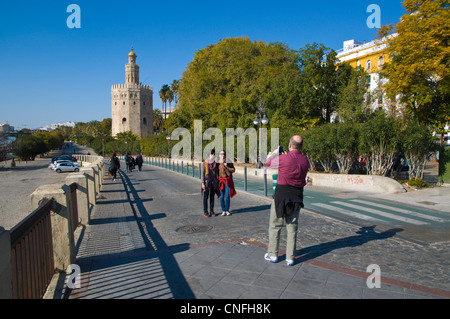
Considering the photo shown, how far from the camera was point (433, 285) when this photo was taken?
13.8 ft

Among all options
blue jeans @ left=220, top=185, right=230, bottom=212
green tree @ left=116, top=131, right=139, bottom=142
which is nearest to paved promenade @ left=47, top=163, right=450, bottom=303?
blue jeans @ left=220, top=185, right=230, bottom=212

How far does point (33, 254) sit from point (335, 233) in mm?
5461

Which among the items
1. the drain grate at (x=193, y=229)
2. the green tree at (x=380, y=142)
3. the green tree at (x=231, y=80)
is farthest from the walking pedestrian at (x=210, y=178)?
the green tree at (x=231, y=80)

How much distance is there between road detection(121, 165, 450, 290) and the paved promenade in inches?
0.7

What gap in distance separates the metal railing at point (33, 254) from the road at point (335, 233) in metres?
2.18

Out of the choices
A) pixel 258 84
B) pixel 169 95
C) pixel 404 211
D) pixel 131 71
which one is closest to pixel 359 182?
pixel 404 211

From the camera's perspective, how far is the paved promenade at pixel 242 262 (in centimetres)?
397

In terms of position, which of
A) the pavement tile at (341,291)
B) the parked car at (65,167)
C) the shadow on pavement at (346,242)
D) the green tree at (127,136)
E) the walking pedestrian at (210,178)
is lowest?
the parked car at (65,167)

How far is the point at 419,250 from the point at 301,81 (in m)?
23.2

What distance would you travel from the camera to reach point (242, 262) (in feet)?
16.3

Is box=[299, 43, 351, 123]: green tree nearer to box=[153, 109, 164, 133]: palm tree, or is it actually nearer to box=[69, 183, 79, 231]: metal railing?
box=[69, 183, 79, 231]: metal railing

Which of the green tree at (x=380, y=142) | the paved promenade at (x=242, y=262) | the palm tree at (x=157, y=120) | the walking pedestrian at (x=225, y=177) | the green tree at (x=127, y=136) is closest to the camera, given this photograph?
the paved promenade at (x=242, y=262)

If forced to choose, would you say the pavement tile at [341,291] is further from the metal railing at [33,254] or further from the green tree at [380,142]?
the green tree at [380,142]
